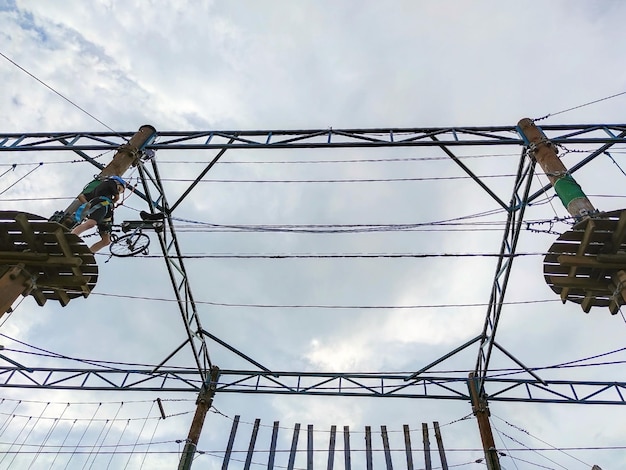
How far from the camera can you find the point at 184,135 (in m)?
10.0

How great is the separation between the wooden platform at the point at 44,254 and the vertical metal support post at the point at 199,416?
6.86 metres

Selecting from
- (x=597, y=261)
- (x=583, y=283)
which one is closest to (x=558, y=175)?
(x=597, y=261)

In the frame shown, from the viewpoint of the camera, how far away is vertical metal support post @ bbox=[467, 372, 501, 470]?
10.8 metres

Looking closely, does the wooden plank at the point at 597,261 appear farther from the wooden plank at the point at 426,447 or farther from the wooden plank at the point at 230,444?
the wooden plank at the point at 230,444

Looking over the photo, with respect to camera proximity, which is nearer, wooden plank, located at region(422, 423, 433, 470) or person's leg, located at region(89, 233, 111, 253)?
person's leg, located at region(89, 233, 111, 253)

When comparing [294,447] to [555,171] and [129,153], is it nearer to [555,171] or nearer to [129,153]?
[129,153]

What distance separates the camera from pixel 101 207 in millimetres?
7551

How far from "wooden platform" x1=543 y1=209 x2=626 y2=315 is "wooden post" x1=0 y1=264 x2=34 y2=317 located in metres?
8.36

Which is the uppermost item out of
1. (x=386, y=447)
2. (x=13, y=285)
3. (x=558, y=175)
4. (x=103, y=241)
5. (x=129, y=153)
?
(x=129, y=153)

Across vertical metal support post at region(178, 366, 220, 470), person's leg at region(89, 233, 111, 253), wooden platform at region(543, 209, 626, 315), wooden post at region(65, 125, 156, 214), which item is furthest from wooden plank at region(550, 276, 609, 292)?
vertical metal support post at region(178, 366, 220, 470)

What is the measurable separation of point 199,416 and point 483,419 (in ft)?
27.9

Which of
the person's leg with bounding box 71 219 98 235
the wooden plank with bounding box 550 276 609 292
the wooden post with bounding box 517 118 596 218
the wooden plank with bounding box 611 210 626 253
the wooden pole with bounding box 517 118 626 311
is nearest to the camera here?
the wooden plank with bounding box 611 210 626 253

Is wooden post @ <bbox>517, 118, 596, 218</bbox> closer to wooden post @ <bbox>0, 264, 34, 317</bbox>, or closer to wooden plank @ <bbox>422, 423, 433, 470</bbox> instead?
wooden plank @ <bbox>422, 423, 433, 470</bbox>

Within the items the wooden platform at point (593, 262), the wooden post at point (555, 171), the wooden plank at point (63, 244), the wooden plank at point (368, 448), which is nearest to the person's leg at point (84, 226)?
the wooden plank at point (63, 244)
